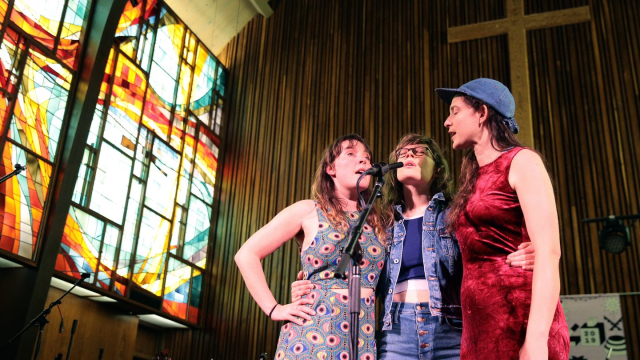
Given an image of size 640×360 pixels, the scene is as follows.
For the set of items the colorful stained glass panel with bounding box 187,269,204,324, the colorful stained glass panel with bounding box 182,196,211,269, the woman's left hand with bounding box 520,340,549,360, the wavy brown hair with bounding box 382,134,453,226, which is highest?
the colorful stained glass panel with bounding box 182,196,211,269

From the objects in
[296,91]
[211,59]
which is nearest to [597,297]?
[296,91]

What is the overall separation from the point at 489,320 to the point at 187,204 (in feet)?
24.6

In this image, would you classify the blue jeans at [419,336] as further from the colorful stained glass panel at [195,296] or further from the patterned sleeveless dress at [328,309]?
the colorful stained glass panel at [195,296]

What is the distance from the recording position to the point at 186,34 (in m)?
9.09

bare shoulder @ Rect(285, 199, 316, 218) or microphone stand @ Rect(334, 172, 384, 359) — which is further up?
bare shoulder @ Rect(285, 199, 316, 218)

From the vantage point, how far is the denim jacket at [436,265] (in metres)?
1.96

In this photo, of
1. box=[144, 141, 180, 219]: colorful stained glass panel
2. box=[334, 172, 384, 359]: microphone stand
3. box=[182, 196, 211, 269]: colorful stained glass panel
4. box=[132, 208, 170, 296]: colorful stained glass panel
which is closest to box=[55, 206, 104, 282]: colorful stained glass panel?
box=[132, 208, 170, 296]: colorful stained glass panel

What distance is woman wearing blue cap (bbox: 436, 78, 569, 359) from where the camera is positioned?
1367 millimetres

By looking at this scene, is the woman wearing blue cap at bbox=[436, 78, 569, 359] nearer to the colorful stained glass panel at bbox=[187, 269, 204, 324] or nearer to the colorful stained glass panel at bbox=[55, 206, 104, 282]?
the colorful stained glass panel at bbox=[55, 206, 104, 282]

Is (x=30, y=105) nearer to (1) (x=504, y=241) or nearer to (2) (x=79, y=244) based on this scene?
(2) (x=79, y=244)

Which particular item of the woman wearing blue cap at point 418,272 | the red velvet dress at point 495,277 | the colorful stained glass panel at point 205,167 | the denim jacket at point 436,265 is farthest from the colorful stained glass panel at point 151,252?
the red velvet dress at point 495,277

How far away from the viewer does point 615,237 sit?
5.48m

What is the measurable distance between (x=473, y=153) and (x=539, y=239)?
0.44 metres

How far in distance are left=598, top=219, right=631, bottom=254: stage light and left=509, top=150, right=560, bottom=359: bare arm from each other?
14.5 feet
